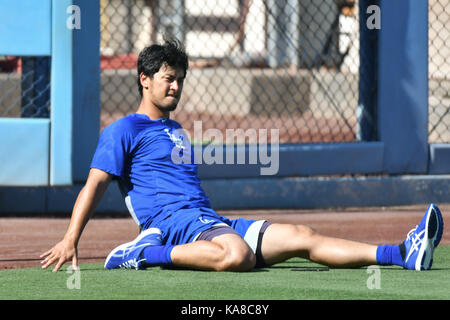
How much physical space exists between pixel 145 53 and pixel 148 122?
1.23 feet

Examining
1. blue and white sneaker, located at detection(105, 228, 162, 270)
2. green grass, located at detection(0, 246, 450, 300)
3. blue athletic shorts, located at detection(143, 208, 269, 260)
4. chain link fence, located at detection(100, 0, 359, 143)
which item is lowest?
green grass, located at detection(0, 246, 450, 300)

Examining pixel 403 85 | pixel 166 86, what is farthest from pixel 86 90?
pixel 403 85

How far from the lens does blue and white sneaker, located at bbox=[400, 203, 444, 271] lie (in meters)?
4.52

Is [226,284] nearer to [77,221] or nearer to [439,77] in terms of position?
[77,221]

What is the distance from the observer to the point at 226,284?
4.29 meters

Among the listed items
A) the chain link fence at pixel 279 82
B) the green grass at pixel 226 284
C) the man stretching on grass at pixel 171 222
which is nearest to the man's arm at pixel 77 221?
the man stretching on grass at pixel 171 222

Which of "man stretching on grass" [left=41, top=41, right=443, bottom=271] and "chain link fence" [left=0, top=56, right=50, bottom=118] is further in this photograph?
"chain link fence" [left=0, top=56, right=50, bottom=118]

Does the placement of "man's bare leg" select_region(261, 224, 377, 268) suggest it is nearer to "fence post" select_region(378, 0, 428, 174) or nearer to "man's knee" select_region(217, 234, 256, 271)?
"man's knee" select_region(217, 234, 256, 271)

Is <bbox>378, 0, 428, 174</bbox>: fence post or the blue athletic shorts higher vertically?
<bbox>378, 0, 428, 174</bbox>: fence post

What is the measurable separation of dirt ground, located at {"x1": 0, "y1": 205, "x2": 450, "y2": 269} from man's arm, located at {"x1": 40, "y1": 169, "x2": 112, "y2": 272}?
0.89m

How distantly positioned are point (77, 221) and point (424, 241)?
167 centimetres

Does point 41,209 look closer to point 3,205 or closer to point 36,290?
point 3,205

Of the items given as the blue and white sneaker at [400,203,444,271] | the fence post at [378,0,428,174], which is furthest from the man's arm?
the fence post at [378,0,428,174]

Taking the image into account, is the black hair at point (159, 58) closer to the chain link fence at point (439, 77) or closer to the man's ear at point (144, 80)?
the man's ear at point (144, 80)
